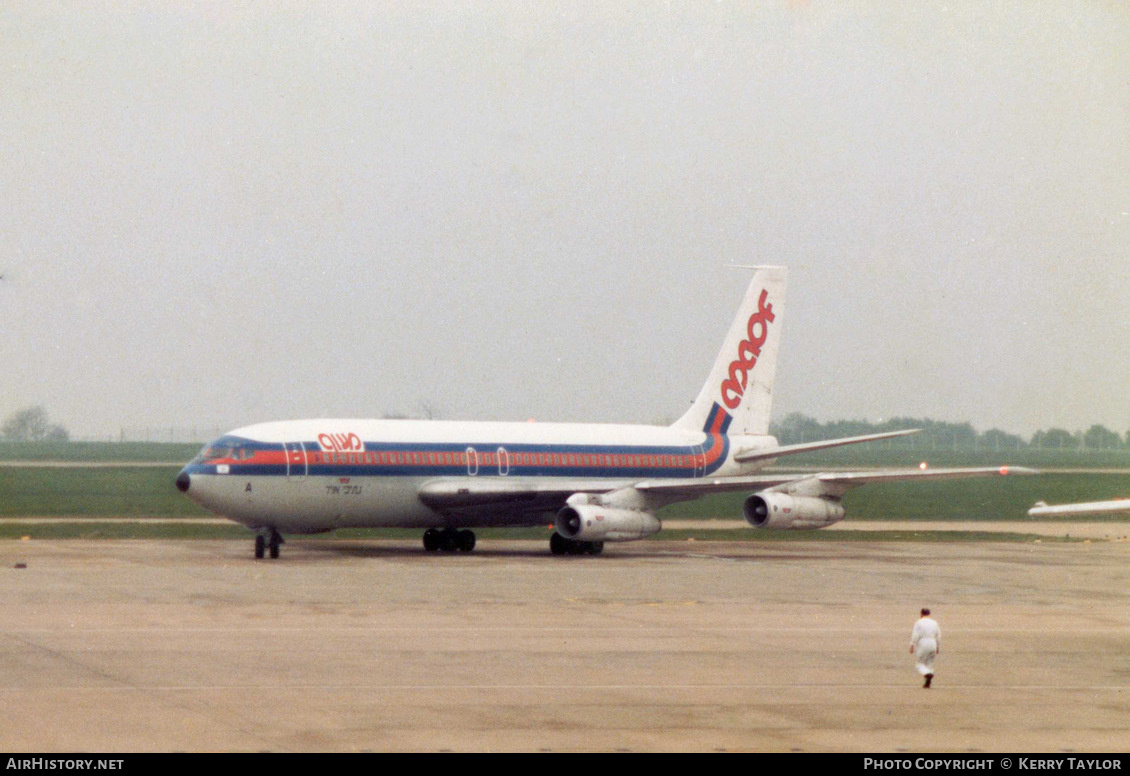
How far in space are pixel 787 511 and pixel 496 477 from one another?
8797 mm

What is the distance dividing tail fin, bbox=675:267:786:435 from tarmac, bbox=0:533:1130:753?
11.2 m

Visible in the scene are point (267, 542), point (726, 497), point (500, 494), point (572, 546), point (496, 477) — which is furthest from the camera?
point (726, 497)

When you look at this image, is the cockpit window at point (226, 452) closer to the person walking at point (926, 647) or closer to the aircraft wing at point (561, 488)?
the aircraft wing at point (561, 488)

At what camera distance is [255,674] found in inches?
888

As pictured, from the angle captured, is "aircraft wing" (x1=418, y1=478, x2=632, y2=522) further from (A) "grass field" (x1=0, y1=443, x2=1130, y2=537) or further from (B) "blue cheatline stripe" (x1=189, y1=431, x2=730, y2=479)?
(A) "grass field" (x1=0, y1=443, x2=1130, y2=537)

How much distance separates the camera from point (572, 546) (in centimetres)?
4794

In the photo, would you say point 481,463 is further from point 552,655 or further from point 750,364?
point 552,655

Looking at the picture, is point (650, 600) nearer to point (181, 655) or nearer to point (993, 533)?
point (181, 655)

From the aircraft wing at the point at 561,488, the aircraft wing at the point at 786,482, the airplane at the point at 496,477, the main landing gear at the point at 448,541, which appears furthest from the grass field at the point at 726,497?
the aircraft wing at the point at 786,482

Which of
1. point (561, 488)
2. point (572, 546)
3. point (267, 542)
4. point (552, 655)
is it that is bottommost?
point (552, 655)

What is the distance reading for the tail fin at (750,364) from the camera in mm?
55000

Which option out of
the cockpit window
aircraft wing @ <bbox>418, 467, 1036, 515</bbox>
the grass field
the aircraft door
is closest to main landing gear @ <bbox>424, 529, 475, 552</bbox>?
aircraft wing @ <bbox>418, 467, 1036, 515</bbox>

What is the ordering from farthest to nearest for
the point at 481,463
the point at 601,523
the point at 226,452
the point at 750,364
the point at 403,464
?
the point at 750,364 → the point at 481,463 → the point at 403,464 → the point at 601,523 → the point at 226,452

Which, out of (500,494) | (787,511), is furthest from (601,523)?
(787,511)
